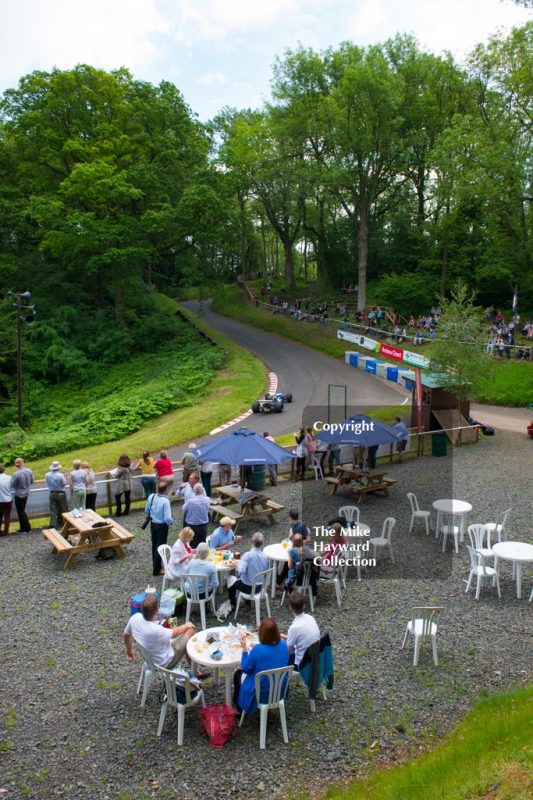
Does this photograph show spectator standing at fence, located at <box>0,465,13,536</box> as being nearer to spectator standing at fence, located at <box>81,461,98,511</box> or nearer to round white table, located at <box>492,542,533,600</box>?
spectator standing at fence, located at <box>81,461,98,511</box>

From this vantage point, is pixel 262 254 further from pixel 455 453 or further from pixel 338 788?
pixel 338 788

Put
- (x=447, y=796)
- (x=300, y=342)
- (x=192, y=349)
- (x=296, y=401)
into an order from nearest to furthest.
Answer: (x=447, y=796)
(x=296, y=401)
(x=192, y=349)
(x=300, y=342)

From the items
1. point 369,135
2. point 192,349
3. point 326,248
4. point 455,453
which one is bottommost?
point 455,453

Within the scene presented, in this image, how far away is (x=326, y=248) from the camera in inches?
1924

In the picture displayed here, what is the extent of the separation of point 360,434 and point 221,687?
783cm

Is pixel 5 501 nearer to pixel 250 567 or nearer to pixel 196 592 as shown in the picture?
pixel 196 592

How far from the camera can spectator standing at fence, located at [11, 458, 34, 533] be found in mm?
12564

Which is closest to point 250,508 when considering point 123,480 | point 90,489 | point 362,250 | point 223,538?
point 223,538

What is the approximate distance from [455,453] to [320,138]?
30.4 meters

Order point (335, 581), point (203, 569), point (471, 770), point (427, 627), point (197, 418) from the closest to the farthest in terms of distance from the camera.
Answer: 1. point (471, 770)
2. point (427, 627)
3. point (203, 569)
4. point (335, 581)
5. point (197, 418)

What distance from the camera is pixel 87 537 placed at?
11.2m

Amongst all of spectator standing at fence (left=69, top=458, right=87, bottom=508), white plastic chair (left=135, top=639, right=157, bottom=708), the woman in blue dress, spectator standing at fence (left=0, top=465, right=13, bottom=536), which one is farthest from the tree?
white plastic chair (left=135, top=639, right=157, bottom=708)

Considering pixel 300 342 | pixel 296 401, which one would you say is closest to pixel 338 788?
pixel 296 401

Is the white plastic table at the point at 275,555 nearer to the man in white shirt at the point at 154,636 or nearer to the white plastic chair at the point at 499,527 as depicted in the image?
the man in white shirt at the point at 154,636
